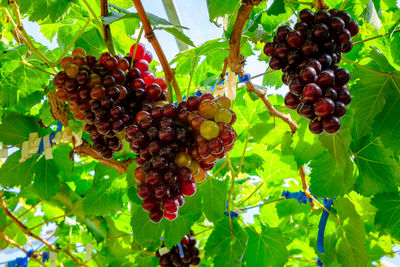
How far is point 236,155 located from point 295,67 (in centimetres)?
71

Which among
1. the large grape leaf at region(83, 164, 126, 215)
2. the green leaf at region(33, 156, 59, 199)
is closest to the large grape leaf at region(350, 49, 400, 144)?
the large grape leaf at region(83, 164, 126, 215)

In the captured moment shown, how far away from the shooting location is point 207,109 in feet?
1.93

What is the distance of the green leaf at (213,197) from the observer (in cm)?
99

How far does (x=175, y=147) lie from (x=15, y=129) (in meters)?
0.99

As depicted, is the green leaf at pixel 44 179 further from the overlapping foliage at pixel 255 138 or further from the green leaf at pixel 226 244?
the green leaf at pixel 226 244

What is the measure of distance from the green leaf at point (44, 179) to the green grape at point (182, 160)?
0.87 metres

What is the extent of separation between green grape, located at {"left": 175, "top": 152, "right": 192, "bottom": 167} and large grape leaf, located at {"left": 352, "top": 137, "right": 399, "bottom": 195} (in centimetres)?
72

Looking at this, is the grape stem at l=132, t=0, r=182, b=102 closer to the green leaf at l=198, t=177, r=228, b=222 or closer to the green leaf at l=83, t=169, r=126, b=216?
the green leaf at l=198, t=177, r=228, b=222

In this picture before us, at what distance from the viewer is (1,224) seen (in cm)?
166

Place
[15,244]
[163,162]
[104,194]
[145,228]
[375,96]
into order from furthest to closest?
[15,244], [104,194], [145,228], [375,96], [163,162]

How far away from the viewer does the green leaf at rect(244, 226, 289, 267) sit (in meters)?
1.22

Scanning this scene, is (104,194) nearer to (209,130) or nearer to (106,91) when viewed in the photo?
(106,91)

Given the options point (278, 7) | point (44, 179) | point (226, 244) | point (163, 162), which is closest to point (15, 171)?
point (44, 179)

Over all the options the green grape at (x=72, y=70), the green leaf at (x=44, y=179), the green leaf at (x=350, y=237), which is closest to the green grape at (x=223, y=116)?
the green grape at (x=72, y=70)
